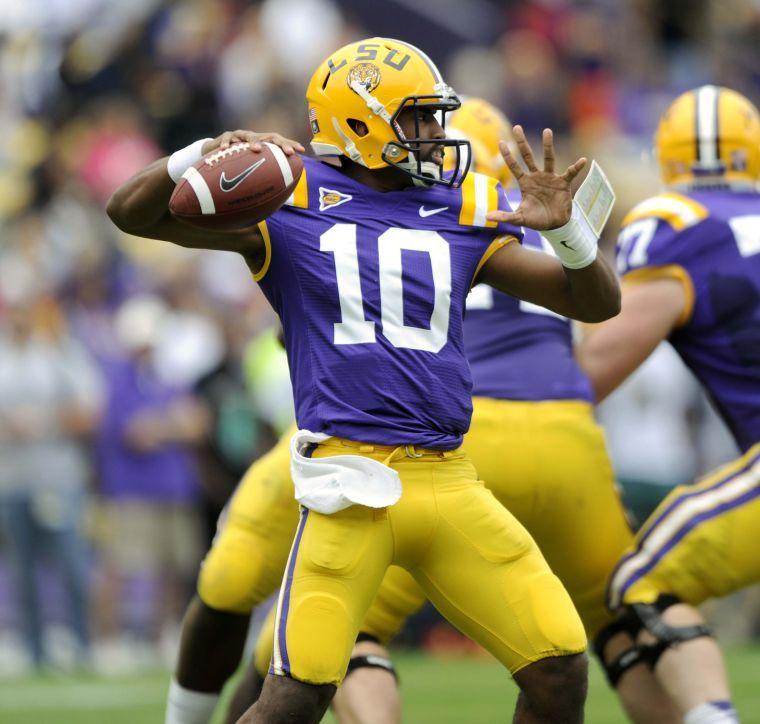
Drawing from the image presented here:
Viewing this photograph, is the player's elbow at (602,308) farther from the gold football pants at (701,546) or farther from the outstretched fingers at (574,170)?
the gold football pants at (701,546)

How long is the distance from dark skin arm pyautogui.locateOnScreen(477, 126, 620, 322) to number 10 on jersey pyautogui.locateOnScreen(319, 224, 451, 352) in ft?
0.62

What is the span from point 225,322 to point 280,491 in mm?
5914

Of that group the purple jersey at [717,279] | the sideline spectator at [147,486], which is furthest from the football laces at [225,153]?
the sideline spectator at [147,486]

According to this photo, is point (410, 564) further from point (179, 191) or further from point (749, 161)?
point (749, 161)

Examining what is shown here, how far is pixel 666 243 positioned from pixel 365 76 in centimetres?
129

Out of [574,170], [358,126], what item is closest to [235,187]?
[358,126]

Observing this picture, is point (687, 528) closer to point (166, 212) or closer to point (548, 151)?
point (548, 151)

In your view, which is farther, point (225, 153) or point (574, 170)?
point (574, 170)

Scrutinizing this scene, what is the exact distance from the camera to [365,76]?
13.7 feet

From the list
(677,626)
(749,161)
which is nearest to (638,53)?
(749,161)

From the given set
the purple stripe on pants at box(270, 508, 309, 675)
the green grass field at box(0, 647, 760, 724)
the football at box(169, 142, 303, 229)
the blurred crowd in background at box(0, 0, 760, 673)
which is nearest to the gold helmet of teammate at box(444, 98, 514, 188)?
the football at box(169, 142, 303, 229)

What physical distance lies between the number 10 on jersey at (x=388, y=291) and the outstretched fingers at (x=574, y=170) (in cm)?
37

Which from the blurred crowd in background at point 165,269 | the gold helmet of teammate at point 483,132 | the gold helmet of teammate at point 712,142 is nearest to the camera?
the gold helmet of teammate at point 712,142

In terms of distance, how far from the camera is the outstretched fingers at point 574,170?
3.97m
